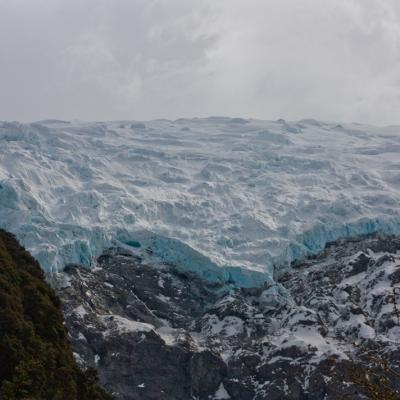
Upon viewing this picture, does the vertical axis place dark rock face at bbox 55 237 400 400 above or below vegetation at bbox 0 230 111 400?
below

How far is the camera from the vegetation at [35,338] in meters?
40.1

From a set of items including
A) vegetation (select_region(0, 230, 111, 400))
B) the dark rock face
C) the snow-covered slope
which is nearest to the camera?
vegetation (select_region(0, 230, 111, 400))

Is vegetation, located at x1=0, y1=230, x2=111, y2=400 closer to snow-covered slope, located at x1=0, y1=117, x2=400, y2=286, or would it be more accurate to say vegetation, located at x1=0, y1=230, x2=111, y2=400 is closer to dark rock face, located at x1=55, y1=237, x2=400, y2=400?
dark rock face, located at x1=55, y1=237, x2=400, y2=400

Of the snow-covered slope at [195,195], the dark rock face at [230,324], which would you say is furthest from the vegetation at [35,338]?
the snow-covered slope at [195,195]

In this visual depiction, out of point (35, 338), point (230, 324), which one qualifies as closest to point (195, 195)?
point (230, 324)

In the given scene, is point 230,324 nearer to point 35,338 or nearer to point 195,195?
point 195,195

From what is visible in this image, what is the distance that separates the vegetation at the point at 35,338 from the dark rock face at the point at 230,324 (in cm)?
6309

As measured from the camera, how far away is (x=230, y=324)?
5197 inches

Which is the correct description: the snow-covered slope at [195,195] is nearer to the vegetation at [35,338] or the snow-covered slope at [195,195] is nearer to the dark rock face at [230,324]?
Answer: the dark rock face at [230,324]

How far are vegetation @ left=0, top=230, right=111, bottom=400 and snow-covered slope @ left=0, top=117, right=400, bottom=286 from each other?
269 feet

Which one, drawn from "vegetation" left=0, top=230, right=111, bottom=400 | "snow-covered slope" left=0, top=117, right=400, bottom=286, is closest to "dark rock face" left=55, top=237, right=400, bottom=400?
"snow-covered slope" left=0, top=117, right=400, bottom=286

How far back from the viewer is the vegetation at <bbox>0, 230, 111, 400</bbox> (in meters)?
40.1

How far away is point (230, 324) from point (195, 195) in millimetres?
35686

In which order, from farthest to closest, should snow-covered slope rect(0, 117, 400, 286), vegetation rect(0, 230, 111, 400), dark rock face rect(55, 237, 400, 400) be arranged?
1. snow-covered slope rect(0, 117, 400, 286)
2. dark rock face rect(55, 237, 400, 400)
3. vegetation rect(0, 230, 111, 400)
